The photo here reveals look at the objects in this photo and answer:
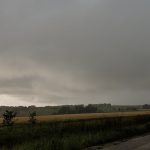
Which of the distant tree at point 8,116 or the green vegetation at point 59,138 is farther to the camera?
the distant tree at point 8,116

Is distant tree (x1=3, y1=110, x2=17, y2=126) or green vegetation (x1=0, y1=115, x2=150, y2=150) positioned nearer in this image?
green vegetation (x1=0, y1=115, x2=150, y2=150)

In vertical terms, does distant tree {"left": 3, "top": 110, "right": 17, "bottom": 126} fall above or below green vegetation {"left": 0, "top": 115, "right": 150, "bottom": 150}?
above

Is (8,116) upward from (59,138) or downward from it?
upward

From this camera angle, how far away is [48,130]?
155 ft

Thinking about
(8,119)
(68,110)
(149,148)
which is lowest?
(149,148)

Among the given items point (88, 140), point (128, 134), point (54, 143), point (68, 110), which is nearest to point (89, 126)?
point (128, 134)

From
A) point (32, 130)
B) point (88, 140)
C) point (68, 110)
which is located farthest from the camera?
point (68, 110)

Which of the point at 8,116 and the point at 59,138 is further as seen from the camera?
the point at 8,116

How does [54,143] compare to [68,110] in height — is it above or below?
below

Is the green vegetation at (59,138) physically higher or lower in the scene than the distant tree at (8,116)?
lower

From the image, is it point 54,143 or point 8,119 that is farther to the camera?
point 8,119

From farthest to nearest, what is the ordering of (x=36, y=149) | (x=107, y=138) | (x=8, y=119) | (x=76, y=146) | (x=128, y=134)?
(x=8, y=119), (x=128, y=134), (x=107, y=138), (x=76, y=146), (x=36, y=149)

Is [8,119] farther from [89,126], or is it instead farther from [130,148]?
[130,148]

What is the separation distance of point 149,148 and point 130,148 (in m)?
1.23
